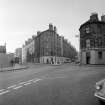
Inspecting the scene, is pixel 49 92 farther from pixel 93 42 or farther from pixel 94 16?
pixel 94 16

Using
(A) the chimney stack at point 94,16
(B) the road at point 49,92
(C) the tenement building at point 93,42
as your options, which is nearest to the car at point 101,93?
(B) the road at point 49,92

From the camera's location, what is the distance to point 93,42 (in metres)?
43.4

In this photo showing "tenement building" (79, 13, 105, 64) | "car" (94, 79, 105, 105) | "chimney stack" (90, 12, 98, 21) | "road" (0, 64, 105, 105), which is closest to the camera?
"car" (94, 79, 105, 105)

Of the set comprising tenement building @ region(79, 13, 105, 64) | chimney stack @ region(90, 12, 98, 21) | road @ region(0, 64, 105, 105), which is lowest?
road @ region(0, 64, 105, 105)

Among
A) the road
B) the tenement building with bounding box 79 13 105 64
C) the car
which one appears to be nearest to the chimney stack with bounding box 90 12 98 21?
the tenement building with bounding box 79 13 105 64

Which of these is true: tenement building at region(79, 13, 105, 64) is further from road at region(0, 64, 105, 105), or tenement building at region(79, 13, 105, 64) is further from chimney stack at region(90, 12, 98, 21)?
road at region(0, 64, 105, 105)

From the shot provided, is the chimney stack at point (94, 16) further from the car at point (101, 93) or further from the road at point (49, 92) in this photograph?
the car at point (101, 93)

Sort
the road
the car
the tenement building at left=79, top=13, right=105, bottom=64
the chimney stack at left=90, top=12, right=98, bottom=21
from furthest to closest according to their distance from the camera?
the chimney stack at left=90, top=12, right=98, bottom=21 → the tenement building at left=79, top=13, right=105, bottom=64 → the road → the car

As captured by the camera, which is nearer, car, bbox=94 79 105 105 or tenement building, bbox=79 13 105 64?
car, bbox=94 79 105 105

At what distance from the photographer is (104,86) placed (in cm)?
446

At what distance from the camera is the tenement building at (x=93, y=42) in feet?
140

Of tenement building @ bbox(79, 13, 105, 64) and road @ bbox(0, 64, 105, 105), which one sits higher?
tenement building @ bbox(79, 13, 105, 64)

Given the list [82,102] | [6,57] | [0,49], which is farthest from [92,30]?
[82,102]

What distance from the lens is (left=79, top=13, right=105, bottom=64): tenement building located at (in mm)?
42562
